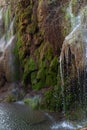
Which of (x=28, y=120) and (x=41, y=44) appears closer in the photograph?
(x=28, y=120)

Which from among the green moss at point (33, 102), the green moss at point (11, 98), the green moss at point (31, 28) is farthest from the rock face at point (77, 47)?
the green moss at point (11, 98)

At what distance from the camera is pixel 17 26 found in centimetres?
2056

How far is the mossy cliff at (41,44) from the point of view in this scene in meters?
16.0

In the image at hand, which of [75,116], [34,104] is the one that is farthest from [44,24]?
[75,116]

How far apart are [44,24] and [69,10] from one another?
181 centimetres

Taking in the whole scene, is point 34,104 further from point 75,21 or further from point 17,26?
point 17,26

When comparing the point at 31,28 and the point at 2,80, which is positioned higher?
the point at 31,28

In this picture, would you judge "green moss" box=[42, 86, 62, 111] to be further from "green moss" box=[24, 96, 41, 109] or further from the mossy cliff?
"green moss" box=[24, 96, 41, 109]

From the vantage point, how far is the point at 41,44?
18250mm

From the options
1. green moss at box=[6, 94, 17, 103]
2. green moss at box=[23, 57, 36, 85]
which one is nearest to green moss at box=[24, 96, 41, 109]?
green moss at box=[6, 94, 17, 103]

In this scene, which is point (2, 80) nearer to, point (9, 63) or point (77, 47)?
point (9, 63)

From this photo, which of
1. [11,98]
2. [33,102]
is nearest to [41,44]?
[33,102]

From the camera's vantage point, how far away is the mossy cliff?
1605 centimetres

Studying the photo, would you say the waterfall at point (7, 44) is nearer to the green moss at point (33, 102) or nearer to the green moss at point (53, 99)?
the green moss at point (33, 102)
